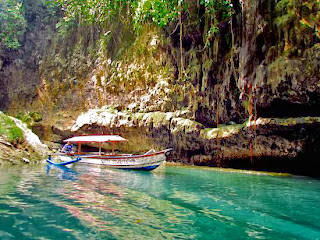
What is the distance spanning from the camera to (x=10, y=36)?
1288 inches

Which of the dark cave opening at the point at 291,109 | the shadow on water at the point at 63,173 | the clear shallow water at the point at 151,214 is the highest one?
the dark cave opening at the point at 291,109

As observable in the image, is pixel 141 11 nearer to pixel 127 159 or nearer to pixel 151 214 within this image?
pixel 127 159

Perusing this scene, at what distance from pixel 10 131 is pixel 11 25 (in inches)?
786

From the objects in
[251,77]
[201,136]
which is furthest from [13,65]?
[251,77]

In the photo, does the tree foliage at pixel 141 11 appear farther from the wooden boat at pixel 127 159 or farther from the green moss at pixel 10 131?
the green moss at pixel 10 131

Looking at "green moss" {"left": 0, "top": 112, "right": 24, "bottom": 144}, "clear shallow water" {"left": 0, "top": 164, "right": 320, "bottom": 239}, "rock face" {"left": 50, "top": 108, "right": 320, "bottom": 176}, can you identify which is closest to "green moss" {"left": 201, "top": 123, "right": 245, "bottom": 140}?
"rock face" {"left": 50, "top": 108, "right": 320, "bottom": 176}

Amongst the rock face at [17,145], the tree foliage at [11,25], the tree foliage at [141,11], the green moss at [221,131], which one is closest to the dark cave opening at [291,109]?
the green moss at [221,131]

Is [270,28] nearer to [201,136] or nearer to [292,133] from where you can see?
[292,133]

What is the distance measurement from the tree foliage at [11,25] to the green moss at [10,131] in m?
16.5

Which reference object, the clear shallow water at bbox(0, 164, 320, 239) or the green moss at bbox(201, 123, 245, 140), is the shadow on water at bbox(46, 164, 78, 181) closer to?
the clear shallow water at bbox(0, 164, 320, 239)

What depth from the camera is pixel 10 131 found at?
18.1 m

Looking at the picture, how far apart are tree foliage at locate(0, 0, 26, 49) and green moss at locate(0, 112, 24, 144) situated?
16.5 metres

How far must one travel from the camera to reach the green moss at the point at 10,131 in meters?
17.7

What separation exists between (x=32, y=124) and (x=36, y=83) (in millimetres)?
5308
